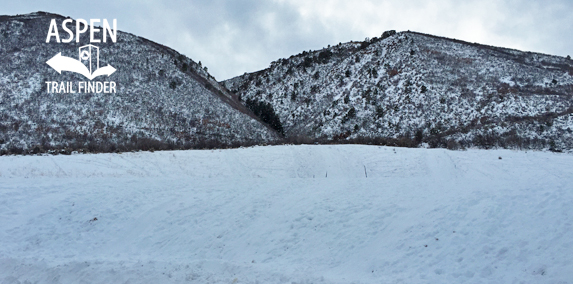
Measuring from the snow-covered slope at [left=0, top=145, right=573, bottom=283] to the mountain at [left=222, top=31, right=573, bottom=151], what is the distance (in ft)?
42.1

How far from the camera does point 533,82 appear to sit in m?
38.9

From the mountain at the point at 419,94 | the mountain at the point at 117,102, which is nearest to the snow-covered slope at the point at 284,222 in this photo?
the mountain at the point at 117,102

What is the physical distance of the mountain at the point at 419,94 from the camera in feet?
105

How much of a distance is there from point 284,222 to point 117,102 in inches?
1229

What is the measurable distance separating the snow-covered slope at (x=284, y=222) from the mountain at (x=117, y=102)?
10030mm

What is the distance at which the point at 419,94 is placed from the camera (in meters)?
40.1

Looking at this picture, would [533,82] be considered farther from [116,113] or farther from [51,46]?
[51,46]

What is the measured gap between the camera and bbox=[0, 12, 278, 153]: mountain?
102ft

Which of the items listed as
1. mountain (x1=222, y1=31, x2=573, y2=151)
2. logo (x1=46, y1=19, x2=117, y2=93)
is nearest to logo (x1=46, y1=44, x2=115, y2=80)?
logo (x1=46, y1=19, x2=117, y2=93)

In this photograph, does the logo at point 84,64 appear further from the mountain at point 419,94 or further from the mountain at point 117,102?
the mountain at point 419,94

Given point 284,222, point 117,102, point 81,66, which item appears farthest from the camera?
point 81,66

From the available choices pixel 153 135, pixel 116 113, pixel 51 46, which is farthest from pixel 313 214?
pixel 51 46

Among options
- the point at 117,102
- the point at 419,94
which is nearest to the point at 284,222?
the point at 117,102

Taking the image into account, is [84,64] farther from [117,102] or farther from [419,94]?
[419,94]
